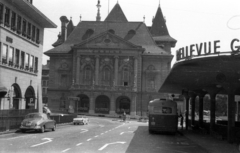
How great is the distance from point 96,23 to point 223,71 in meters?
70.8

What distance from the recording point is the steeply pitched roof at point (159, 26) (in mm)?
92750

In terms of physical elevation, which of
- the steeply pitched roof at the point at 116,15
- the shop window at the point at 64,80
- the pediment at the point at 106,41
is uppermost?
the steeply pitched roof at the point at 116,15

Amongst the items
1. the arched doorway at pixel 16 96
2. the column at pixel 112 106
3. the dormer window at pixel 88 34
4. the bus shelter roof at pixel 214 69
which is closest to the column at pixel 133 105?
the column at pixel 112 106

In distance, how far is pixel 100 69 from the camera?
79.7 meters

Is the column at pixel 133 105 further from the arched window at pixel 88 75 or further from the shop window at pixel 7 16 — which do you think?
the shop window at pixel 7 16

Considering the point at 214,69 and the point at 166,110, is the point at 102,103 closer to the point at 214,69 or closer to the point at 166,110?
the point at 166,110

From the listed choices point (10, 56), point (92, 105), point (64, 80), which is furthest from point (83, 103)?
point (10, 56)

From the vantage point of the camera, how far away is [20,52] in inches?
1503

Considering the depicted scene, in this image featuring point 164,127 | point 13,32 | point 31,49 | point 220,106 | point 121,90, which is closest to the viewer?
point 164,127

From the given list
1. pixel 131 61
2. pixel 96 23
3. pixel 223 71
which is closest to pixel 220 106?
pixel 131 61

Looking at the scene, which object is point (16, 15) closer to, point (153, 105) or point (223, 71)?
point (153, 105)

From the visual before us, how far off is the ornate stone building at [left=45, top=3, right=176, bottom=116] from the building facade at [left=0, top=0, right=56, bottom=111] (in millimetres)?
34223

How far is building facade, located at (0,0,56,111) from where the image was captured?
1344 inches

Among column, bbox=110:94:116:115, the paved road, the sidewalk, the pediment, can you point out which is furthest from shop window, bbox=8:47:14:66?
the pediment
